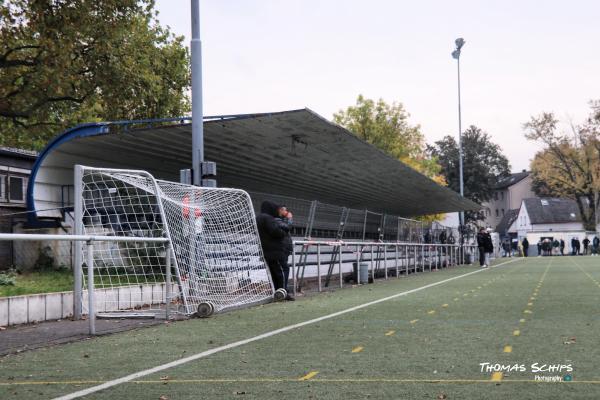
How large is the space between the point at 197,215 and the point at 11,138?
1914cm

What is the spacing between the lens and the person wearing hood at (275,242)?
14.4 m

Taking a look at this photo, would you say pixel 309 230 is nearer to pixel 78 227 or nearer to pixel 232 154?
pixel 232 154

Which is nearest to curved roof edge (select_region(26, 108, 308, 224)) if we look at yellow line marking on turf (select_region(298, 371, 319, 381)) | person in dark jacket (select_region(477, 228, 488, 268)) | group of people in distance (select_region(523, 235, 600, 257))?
yellow line marking on turf (select_region(298, 371, 319, 381))

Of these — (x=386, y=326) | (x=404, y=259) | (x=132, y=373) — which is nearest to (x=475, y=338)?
(x=386, y=326)

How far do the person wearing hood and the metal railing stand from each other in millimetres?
378

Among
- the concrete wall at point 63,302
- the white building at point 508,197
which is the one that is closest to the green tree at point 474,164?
the white building at point 508,197

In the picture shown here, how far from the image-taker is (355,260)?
21156mm

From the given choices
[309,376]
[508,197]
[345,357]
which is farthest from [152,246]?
[508,197]

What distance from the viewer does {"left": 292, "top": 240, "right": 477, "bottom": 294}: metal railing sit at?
1756 cm

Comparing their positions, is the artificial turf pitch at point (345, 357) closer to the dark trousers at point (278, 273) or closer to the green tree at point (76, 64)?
the dark trousers at point (278, 273)

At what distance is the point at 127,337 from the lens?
8.98 meters

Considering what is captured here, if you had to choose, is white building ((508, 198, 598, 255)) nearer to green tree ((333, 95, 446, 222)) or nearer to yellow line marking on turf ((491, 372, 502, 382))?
green tree ((333, 95, 446, 222))

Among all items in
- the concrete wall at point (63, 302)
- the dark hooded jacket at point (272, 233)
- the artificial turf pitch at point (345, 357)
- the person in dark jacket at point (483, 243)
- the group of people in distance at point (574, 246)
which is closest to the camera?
the artificial turf pitch at point (345, 357)

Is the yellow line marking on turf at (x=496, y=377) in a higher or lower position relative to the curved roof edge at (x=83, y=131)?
lower
